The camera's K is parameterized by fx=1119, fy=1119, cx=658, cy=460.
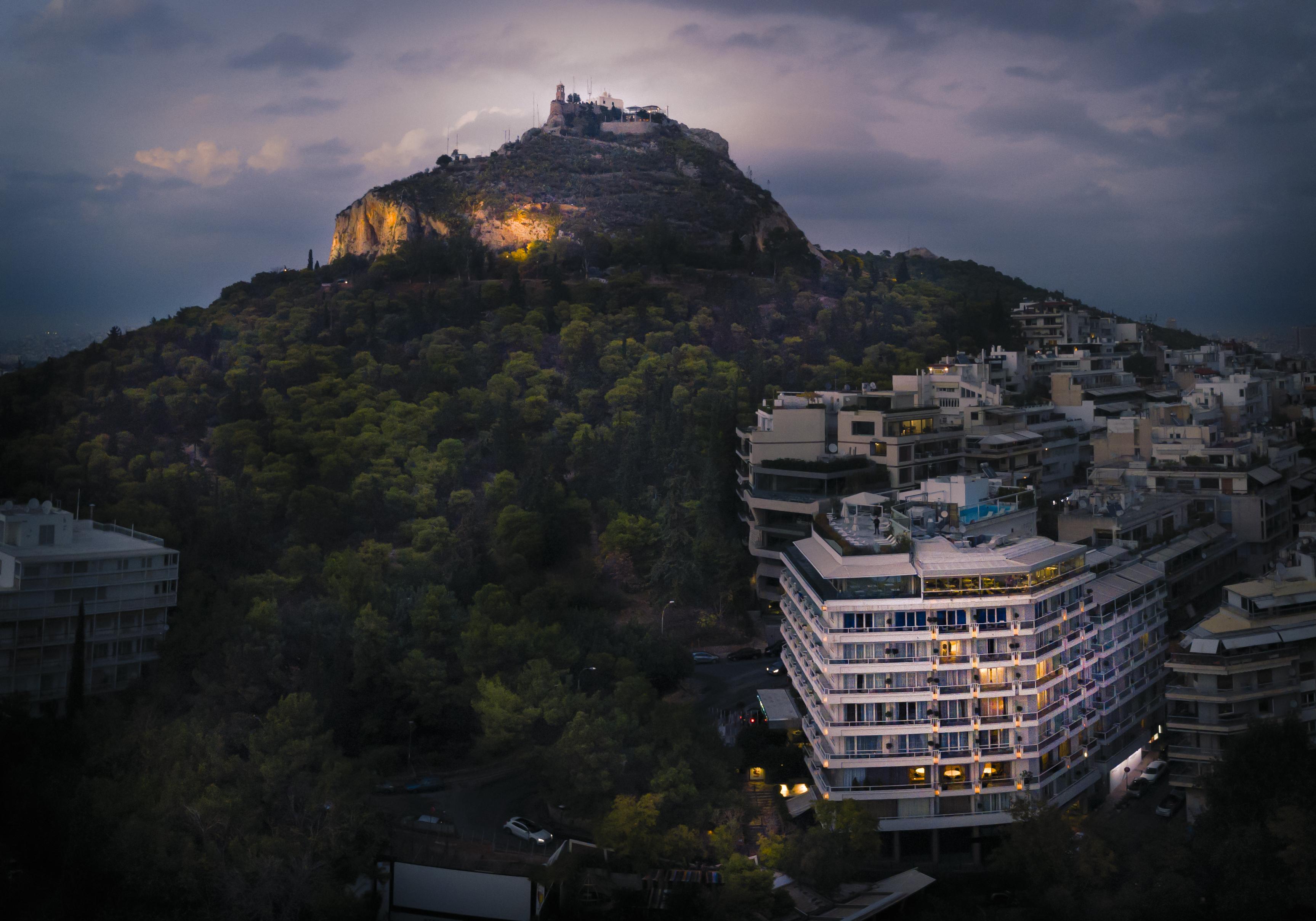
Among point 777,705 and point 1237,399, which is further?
point 1237,399

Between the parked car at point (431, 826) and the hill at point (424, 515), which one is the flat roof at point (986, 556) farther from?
the parked car at point (431, 826)

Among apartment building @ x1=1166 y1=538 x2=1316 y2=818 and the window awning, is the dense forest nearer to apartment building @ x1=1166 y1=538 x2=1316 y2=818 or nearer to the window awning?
apartment building @ x1=1166 y1=538 x2=1316 y2=818

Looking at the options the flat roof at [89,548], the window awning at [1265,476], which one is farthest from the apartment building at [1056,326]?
the flat roof at [89,548]

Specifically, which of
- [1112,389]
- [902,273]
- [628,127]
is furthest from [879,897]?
[628,127]

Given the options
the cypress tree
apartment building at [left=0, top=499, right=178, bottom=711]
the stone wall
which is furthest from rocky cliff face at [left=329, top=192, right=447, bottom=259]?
apartment building at [left=0, top=499, right=178, bottom=711]

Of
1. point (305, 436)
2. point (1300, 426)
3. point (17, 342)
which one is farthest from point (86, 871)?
point (1300, 426)

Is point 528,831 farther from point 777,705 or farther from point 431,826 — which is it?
point 777,705
